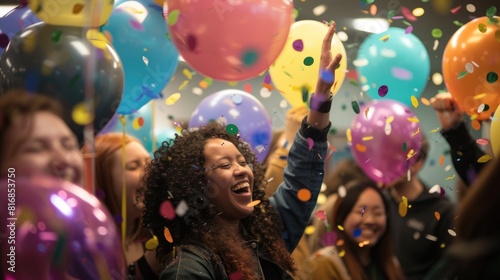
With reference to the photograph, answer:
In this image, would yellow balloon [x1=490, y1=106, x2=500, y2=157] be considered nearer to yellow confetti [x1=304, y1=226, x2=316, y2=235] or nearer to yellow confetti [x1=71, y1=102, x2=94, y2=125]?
yellow confetti [x1=304, y1=226, x2=316, y2=235]

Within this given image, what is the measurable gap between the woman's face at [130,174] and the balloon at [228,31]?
2.09ft

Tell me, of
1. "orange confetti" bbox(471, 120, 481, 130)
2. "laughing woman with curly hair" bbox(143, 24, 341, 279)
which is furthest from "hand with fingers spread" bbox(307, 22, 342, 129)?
"orange confetti" bbox(471, 120, 481, 130)

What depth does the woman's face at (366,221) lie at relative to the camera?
278 centimetres

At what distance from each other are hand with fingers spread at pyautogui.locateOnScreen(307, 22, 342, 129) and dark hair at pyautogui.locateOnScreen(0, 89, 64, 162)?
0.78 metres

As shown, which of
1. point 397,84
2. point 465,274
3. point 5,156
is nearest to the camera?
point 465,274

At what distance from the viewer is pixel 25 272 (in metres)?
1.44

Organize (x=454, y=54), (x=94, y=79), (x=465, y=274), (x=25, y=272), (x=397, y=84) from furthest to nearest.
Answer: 1. (x=397, y=84)
2. (x=454, y=54)
3. (x=94, y=79)
4. (x=25, y=272)
5. (x=465, y=274)

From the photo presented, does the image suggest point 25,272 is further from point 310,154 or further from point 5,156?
point 310,154

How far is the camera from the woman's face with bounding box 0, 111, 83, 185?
5.26 ft

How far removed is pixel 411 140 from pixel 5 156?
155 centimetres

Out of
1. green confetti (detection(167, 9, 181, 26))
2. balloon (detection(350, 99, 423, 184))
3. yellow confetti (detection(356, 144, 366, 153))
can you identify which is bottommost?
yellow confetti (detection(356, 144, 366, 153))

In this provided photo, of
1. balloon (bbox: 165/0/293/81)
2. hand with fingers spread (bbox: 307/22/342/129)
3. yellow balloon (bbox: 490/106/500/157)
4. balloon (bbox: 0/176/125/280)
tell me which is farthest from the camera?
yellow balloon (bbox: 490/106/500/157)

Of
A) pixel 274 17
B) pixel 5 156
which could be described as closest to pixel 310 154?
pixel 274 17

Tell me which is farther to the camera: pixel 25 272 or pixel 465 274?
pixel 25 272
